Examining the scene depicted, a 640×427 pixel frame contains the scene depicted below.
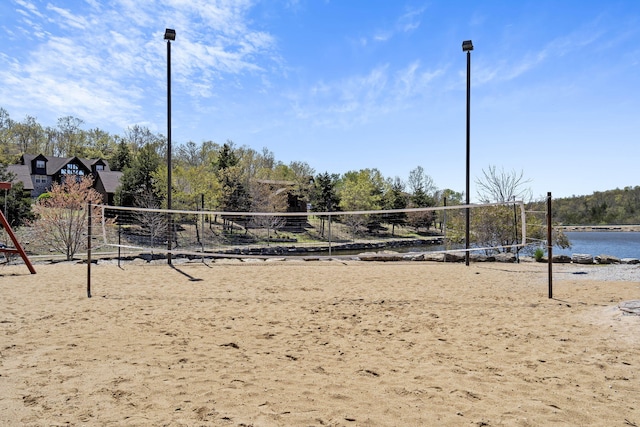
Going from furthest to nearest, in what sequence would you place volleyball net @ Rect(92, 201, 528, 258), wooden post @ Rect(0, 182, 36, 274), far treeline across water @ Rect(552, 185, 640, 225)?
1. far treeline across water @ Rect(552, 185, 640, 225)
2. volleyball net @ Rect(92, 201, 528, 258)
3. wooden post @ Rect(0, 182, 36, 274)

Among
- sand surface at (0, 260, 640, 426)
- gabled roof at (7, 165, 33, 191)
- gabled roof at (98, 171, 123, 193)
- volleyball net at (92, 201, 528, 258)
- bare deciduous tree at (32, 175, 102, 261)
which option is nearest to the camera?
sand surface at (0, 260, 640, 426)

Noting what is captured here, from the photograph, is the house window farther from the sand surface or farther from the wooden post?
the sand surface

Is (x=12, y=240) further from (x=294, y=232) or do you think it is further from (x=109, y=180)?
(x=109, y=180)

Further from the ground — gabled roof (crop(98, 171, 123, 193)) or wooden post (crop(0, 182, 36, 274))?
gabled roof (crop(98, 171, 123, 193))

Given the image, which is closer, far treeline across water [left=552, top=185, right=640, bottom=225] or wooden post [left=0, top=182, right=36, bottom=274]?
wooden post [left=0, top=182, right=36, bottom=274]

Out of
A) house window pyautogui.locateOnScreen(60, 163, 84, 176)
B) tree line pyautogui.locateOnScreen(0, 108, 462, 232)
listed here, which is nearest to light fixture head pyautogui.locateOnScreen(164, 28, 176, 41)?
tree line pyautogui.locateOnScreen(0, 108, 462, 232)

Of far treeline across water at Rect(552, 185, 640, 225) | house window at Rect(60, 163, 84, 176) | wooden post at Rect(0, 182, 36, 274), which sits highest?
house window at Rect(60, 163, 84, 176)

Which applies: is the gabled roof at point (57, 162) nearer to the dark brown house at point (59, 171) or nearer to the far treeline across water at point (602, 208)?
the dark brown house at point (59, 171)

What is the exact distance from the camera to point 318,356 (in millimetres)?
3715

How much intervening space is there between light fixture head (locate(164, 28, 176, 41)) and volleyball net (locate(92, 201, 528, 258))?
4907 mm

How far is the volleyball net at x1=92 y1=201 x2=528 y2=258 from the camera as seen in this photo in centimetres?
1438

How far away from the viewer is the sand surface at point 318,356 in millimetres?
2627

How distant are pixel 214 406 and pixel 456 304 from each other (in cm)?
428

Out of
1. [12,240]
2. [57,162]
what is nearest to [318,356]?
[12,240]
